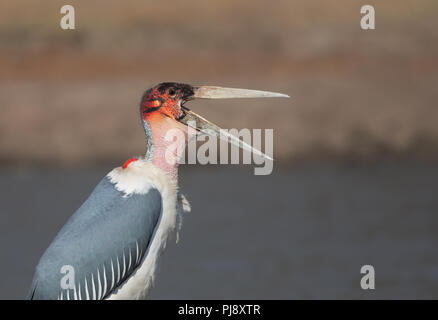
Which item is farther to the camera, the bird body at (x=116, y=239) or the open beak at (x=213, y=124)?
the open beak at (x=213, y=124)

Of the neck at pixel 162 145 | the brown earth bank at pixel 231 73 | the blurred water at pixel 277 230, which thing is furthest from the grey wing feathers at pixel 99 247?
the brown earth bank at pixel 231 73

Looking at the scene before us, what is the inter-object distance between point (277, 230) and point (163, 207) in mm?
5873

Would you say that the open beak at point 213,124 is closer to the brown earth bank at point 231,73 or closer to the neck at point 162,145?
the neck at point 162,145

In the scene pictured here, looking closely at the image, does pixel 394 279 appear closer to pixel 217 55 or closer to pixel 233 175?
pixel 233 175

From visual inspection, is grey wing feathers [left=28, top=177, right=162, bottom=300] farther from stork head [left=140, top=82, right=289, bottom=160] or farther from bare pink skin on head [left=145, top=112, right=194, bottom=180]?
stork head [left=140, top=82, right=289, bottom=160]

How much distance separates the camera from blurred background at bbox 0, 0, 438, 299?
1074 cm

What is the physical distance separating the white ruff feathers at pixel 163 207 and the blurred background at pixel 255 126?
3433mm

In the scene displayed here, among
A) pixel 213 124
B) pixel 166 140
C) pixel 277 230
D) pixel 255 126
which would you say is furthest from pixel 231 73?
pixel 166 140

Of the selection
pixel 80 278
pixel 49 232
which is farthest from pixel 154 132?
pixel 49 232

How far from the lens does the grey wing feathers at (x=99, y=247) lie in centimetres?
586

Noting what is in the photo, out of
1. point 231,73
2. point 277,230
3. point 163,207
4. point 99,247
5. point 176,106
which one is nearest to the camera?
point 99,247

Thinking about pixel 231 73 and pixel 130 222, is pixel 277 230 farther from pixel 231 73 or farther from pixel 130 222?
pixel 130 222

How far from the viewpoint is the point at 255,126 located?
1505 centimetres

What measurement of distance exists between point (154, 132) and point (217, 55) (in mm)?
11895
